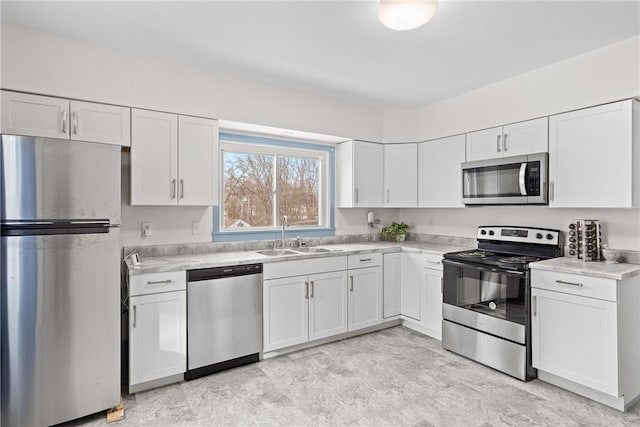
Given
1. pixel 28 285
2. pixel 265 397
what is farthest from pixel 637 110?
pixel 28 285

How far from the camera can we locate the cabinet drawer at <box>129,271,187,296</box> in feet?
8.17

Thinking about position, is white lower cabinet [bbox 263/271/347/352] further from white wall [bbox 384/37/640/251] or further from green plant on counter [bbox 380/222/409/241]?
white wall [bbox 384/37/640/251]

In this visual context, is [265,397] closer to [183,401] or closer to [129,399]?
[183,401]

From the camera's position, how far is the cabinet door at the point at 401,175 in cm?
412

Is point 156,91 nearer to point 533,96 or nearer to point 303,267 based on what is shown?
point 303,267

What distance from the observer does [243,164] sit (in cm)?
368

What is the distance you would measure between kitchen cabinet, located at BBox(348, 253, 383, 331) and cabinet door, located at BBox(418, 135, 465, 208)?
91cm

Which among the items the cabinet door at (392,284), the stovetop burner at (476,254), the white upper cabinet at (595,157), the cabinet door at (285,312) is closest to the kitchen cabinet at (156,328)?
the cabinet door at (285,312)

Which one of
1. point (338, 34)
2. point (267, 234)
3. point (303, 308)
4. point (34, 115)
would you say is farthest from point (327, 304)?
point (34, 115)

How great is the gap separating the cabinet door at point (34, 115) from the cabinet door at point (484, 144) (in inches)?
136

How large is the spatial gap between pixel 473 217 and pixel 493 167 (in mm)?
747

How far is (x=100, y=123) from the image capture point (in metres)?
2.63

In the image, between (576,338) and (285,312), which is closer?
(576,338)

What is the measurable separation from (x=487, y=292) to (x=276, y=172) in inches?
93.6
